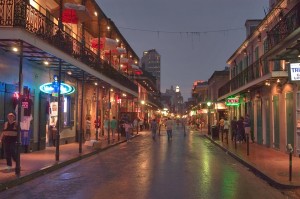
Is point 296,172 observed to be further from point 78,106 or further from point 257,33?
point 78,106

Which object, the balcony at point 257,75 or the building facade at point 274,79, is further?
the balcony at point 257,75

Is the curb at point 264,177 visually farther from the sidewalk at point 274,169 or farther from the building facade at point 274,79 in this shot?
the building facade at point 274,79

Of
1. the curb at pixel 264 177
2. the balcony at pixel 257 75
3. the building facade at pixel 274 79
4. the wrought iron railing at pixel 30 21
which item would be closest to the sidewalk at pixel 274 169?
the curb at pixel 264 177

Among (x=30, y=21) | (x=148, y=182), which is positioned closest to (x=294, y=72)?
(x=148, y=182)

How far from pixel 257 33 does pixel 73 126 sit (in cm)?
1243

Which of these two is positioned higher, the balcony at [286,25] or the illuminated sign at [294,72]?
the balcony at [286,25]

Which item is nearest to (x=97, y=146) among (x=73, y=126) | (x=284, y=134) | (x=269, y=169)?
(x=73, y=126)

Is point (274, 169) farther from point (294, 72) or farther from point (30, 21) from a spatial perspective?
point (30, 21)

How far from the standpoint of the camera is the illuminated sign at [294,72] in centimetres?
1186

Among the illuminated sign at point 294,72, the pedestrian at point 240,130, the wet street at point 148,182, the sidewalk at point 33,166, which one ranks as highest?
the illuminated sign at point 294,72

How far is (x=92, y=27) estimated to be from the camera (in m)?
31.2

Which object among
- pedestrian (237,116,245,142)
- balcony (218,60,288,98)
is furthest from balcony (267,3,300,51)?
pedestrian (237,116,245,142)

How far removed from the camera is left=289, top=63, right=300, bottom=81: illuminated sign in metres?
11.9

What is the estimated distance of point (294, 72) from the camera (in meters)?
11.9
